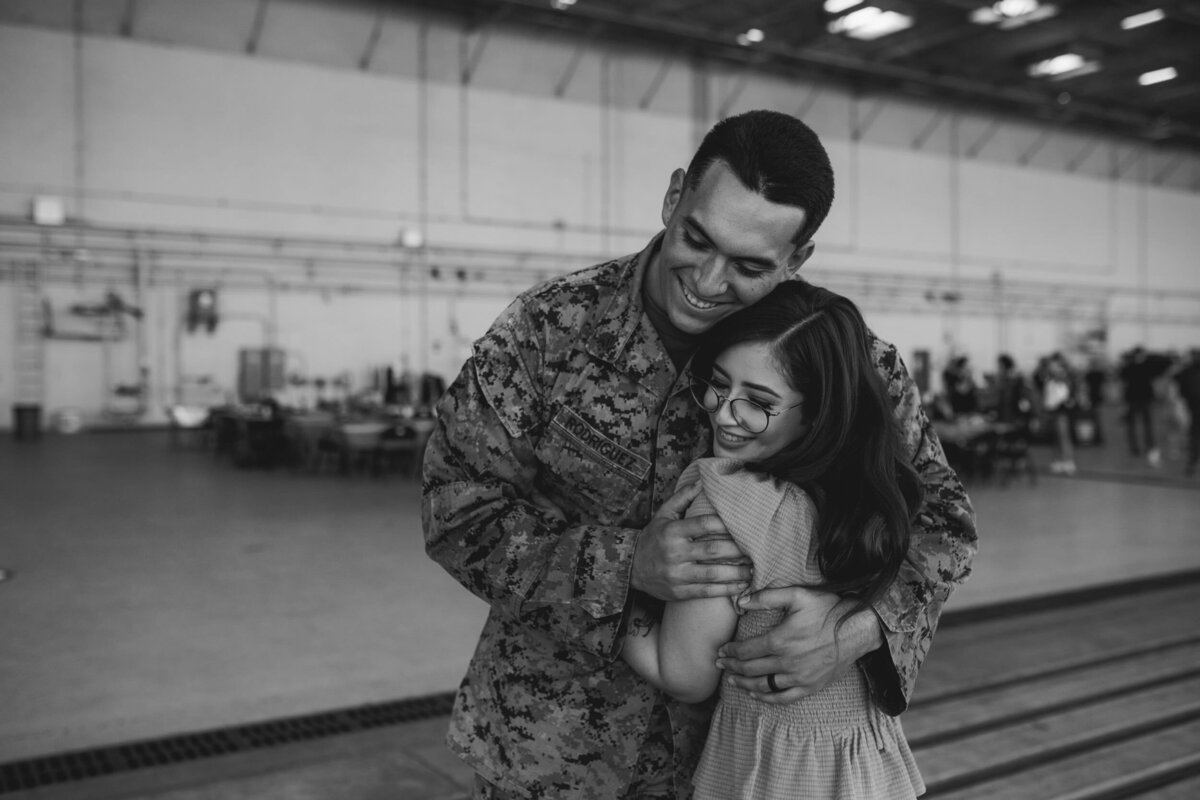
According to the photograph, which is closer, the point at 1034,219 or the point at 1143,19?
the point at 1143,19

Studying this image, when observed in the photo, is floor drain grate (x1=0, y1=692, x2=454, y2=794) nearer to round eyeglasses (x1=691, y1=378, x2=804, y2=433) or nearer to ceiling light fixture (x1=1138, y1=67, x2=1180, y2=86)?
round eyeglasses (x1=691, y1=378, x2=804, y2=433)

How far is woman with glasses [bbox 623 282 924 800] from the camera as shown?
53.2 inches

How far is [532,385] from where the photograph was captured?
4.88 ft

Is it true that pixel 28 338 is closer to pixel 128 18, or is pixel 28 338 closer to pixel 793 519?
pixel 128 18

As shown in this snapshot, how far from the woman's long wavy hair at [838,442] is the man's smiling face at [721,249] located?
4cm

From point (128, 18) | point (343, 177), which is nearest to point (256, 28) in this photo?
point (128, 18)

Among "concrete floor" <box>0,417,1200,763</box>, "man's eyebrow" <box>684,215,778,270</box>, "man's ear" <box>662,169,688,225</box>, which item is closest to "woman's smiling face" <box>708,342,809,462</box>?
"man's eyebrow" <box>684,215,778,270</box>

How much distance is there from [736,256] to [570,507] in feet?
1.50

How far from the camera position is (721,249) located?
136 centimetres

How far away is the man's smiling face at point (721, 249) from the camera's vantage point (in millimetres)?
1355

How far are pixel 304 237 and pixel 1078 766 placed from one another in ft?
51.4

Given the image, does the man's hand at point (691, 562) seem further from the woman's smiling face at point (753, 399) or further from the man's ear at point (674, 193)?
the man's ear at point (674, 193)

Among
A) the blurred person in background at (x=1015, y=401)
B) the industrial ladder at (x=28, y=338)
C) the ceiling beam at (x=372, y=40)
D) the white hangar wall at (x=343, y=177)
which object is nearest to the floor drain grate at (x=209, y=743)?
the blurred person in background at (x=1015, y=401)

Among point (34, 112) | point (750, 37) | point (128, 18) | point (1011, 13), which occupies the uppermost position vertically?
point (750, 37)
